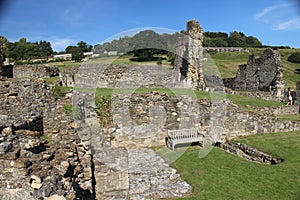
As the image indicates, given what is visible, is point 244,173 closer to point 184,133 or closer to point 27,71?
point 184,133

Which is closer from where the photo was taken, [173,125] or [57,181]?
[57,181]

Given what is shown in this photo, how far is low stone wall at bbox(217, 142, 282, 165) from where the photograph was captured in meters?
10.2

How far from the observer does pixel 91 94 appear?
39.8 ft

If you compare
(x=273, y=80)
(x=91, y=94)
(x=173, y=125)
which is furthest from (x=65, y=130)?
(x=273, y=80)

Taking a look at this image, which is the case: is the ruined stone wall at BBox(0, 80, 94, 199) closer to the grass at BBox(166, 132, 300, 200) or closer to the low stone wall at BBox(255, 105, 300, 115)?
the grass at BBox(166, 132, 300, 200)

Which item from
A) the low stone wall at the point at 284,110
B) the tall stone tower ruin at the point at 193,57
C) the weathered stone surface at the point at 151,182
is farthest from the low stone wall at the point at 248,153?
the tall stone tower ruin at the point at 193,57

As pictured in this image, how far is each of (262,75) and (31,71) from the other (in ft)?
71.0

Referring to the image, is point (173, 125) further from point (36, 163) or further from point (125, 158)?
point (36, 163)

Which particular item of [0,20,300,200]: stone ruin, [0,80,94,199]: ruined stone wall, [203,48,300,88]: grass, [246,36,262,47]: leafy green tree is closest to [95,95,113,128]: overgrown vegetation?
[0,20,300,200]: stone ruin

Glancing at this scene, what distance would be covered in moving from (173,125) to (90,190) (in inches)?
273

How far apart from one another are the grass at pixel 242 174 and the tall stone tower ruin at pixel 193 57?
905cm

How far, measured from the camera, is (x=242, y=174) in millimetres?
8531

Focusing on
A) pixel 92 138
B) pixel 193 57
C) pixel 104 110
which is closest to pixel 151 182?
pixel 92 138

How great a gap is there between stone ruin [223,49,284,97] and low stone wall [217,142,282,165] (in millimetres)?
13590
